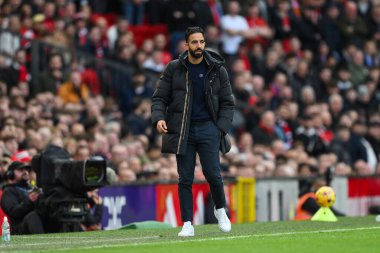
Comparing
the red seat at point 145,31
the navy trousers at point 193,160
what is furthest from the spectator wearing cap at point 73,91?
the navy trousers at point 193,160

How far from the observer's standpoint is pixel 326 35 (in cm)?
3098

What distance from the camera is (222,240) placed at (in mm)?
13547

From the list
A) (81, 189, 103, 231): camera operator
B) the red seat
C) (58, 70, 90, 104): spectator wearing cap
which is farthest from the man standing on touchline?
the red seat

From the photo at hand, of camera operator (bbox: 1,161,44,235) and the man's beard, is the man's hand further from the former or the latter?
camera operator (bbox: 1,161,44,235)

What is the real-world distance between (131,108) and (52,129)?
4638mm

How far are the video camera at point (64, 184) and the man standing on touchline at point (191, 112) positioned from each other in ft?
7.31

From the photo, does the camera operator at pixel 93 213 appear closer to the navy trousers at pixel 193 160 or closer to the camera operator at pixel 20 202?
the camera operator at pixel 20 202

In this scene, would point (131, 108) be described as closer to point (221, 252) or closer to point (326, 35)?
point (326, 35)

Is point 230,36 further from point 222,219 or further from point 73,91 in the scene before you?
point 222,219

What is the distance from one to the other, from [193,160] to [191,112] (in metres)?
0.51

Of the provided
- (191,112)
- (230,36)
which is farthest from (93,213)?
(230,36)

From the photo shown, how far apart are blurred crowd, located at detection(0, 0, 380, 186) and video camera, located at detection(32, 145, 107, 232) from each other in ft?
2.86

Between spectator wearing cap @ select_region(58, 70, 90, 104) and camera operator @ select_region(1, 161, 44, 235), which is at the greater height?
spectator wearing cap @ select_region(58, 70, 90, 104)

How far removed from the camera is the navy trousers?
46.4 feet
